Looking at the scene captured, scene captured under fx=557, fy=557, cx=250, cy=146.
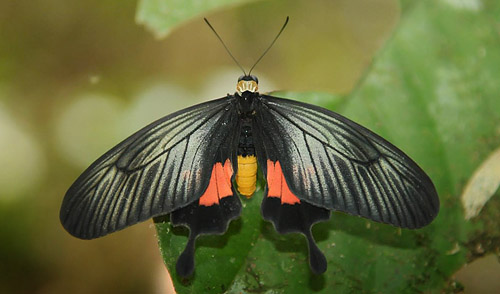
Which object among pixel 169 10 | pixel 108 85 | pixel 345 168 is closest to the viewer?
pixel 345 168

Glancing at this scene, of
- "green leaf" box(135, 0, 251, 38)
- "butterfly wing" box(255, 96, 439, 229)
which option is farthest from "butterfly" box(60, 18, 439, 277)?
"green leaf" box(135, 0, 251, 38)

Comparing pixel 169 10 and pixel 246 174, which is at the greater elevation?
pixel 169 10

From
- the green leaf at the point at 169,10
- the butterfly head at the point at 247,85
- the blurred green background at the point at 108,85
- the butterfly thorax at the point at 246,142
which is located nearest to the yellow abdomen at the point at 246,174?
the butterfly thorax at the point at 246,142

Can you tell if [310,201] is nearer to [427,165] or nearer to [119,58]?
[427,165]

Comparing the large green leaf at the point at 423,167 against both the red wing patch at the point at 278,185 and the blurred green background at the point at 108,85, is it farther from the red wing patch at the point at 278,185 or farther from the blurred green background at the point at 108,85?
the blurred green background at the point at 108,85

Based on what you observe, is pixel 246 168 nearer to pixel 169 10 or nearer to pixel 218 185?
pixel 218 185

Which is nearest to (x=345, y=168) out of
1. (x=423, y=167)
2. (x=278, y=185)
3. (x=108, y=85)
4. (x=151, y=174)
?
(x=278, y=185)

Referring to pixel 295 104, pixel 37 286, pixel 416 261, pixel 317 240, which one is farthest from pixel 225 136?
pixel 37 286
